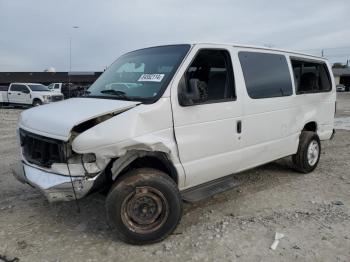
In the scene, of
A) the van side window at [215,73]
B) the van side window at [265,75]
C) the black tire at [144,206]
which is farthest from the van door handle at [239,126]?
the black tire at [144,206]

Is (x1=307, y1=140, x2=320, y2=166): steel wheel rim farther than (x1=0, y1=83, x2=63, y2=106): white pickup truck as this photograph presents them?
No

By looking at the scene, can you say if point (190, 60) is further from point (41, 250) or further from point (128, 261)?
point (41, 250)

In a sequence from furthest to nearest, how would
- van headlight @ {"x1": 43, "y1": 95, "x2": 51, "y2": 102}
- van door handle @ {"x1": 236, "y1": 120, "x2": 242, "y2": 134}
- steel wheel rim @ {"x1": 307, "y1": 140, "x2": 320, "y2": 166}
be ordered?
van headlight @ {"x1": 43, "y1": 95, "x2": 51, "y2": 102}, steel wheel rim @ {"x1": 307, "y1": 140, "x2": 320, "y2": 166}, van door handle @ {"x1": 236, "y1": 120, "x2": 242, "y2": 134}

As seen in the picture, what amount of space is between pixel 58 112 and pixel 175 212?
1.63 metres

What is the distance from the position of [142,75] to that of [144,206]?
5.00 ft

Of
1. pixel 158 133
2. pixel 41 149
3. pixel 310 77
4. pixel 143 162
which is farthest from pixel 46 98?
pixel 158 133

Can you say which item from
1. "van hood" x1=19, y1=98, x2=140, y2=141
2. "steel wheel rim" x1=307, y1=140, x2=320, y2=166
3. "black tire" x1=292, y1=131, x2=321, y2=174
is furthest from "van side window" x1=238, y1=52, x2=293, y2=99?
"van hood" x1=19, y1=98, x2=140, y2=141

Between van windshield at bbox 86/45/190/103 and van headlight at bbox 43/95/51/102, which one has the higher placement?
van windshield at bbox 86/45/190/103

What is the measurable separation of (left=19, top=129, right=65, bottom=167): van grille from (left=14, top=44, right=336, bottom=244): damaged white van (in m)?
0.01

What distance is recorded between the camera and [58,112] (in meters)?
3.91

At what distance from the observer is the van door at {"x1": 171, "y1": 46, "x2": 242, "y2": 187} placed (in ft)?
13.2

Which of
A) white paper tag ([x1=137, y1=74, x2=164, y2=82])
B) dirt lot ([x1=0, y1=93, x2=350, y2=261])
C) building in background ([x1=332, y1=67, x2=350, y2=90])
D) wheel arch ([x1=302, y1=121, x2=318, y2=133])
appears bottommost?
dirt lot ([x1=0, y1=93, x2=350, y2=261])

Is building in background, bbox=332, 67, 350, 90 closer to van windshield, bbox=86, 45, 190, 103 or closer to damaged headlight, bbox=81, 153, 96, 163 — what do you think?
van windshield, bbox=86, 45, 190, 103

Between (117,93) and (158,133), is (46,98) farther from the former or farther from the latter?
(158,133)
